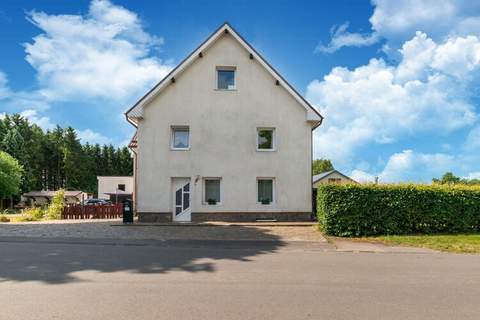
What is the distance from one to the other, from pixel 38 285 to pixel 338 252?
318 inches

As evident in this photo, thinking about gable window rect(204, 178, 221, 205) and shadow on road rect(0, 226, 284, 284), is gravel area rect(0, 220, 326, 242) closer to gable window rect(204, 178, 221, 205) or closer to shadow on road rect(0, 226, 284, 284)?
shadow on road rect(0, 226, 284, 284)

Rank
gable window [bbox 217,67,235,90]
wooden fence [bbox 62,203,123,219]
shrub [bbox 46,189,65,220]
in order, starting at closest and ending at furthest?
gable window [bbox 217,67,235,90], wooden fence [bbox 62,203,123,219], shrub [bbox 46,189,65,220]

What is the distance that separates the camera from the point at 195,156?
20.1m

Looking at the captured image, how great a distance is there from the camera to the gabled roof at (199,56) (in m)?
20.0

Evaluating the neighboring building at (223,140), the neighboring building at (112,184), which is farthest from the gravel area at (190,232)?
the neighboring building at (112,184)

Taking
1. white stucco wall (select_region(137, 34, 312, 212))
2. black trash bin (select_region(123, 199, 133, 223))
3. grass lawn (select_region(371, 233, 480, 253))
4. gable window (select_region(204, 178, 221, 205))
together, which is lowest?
grass lawn (select_region(371, 233, 480, 253))

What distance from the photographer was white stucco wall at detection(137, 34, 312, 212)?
19.9 metres

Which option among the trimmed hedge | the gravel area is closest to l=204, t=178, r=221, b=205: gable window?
the gravel area

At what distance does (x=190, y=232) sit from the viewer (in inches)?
623

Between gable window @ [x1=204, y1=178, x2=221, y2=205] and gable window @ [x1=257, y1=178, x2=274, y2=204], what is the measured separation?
7.26 ft

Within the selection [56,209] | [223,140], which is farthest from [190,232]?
[56,209]

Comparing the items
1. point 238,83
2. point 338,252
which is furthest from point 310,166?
point 338,252

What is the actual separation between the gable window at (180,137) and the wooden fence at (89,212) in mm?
7136

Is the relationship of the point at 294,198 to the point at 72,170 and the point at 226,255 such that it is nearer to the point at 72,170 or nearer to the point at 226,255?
the point at 226,255
